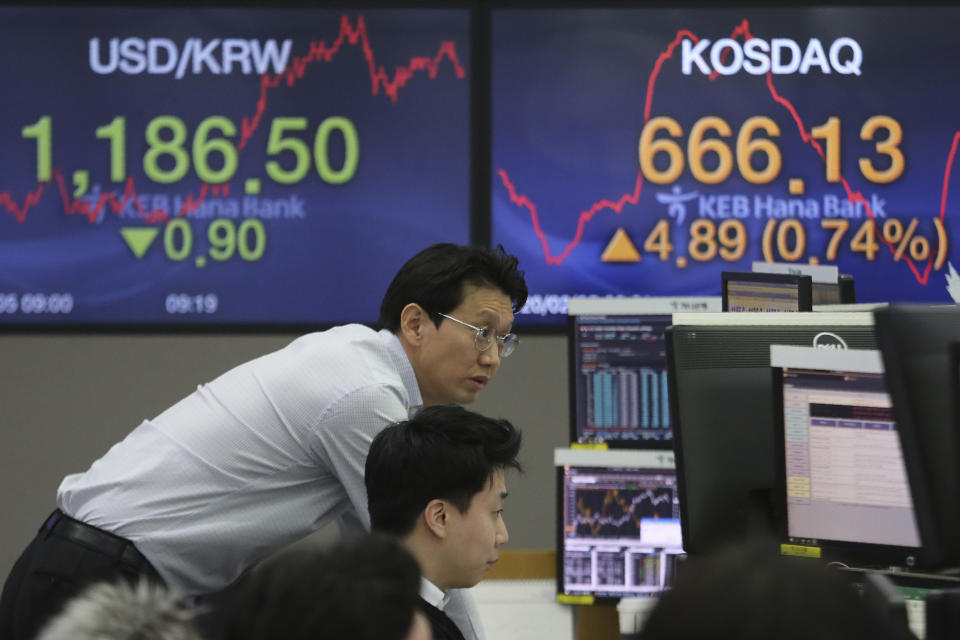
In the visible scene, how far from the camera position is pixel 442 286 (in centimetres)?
221

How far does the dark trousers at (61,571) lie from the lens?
6.57 ft

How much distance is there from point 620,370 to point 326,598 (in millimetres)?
2243

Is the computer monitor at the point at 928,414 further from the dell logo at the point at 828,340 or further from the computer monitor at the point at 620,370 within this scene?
the computer monitor at the point at 620,370

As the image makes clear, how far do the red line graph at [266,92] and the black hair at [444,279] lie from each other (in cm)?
200

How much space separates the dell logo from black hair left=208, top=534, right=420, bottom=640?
1353mm

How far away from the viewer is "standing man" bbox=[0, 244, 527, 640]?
201cm

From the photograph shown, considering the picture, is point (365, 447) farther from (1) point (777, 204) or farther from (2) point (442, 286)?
(1) point (777, 204)

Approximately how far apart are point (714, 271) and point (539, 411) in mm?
736

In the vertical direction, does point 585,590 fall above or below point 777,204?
below

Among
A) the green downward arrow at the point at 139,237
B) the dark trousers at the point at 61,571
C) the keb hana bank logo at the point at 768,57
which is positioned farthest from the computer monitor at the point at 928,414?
the green downward arrow at the point at 139,237

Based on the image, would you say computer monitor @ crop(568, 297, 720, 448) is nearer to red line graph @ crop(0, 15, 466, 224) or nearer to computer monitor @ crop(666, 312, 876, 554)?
computer monitor @ crop(666, 312, 876, 554)

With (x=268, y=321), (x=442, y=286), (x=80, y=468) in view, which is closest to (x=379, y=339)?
(x=442, y=286)

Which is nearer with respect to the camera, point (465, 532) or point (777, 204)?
point (465, 532)
